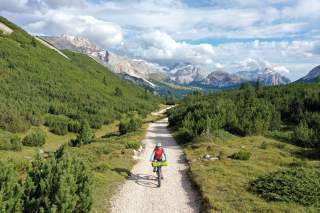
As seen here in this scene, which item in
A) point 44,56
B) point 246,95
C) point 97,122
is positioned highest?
point 44,56

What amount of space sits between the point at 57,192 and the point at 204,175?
9928 mm

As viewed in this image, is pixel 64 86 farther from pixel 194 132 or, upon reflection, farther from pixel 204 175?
pixel 204 175

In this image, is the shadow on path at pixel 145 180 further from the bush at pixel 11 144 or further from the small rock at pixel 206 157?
the bush at pixel 11 144

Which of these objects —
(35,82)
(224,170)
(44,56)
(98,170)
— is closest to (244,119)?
(224,170)

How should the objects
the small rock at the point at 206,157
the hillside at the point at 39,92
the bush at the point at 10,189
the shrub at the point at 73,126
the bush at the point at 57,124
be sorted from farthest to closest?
the shrub at the point at 73,126 → the hillside at the point at 39,92 → the bush at the point at 57,124 → the small rock at the point at 206,157 → the bush at the point at 10,189

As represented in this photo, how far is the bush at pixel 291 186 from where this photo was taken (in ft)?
42.6

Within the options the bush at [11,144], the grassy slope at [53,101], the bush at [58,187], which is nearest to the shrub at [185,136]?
the grassy slope at [53,101]

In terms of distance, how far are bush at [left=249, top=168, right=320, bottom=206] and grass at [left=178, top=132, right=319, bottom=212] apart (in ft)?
1.51

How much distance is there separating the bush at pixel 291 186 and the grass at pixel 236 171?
1.51 feet

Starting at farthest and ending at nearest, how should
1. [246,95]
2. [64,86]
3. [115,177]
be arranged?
[64,86], [246,95], [115,177]

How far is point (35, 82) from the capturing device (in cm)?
6888

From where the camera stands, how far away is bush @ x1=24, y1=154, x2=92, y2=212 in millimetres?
9469

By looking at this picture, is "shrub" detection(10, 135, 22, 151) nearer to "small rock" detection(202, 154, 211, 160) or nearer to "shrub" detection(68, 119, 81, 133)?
"shrub" detection(68, 119, 81, 133)

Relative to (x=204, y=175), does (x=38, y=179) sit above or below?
above
